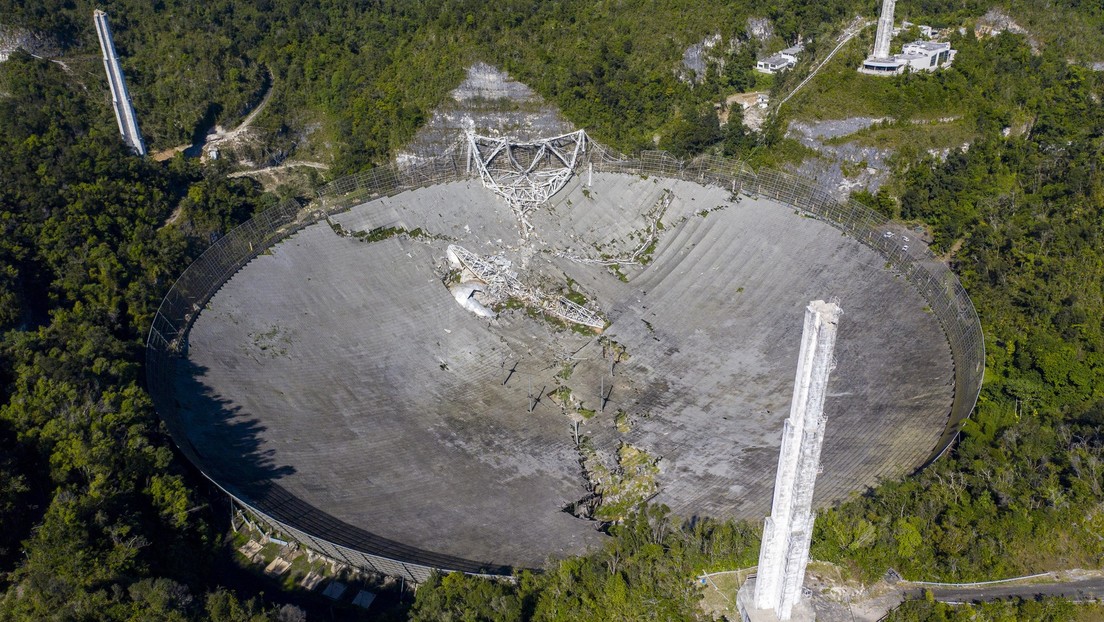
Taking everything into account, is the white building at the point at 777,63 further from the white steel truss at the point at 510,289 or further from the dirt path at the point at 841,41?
the white steel truss at the point at 510,289

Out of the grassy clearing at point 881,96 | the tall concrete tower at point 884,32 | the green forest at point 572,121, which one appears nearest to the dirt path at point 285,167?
the green forest at point 572,121

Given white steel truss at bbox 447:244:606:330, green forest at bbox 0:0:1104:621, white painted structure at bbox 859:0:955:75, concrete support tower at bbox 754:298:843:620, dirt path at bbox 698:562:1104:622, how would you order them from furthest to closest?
white painted structure at bbox 859:0:955:75
white steel truss at bbox 447:244:606:330
green forest at bbox 0:0:1104:621
dirt path at bbox 698:562:1104:622
concrete support tower at bbox 754:298:843:620

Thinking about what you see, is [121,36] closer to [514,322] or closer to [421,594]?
[514,322]

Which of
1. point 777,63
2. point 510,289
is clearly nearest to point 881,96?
point 777,63

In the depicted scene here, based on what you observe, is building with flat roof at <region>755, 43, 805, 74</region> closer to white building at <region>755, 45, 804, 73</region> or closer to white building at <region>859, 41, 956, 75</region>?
white building at <region>755, 45, 804, 73</region>

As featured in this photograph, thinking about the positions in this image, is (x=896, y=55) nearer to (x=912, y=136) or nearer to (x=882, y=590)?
(x=912, y=136)

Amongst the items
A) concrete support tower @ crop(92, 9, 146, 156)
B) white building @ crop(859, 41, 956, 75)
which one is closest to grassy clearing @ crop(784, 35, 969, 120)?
white building @ crop(859, 41, 956, 75)
